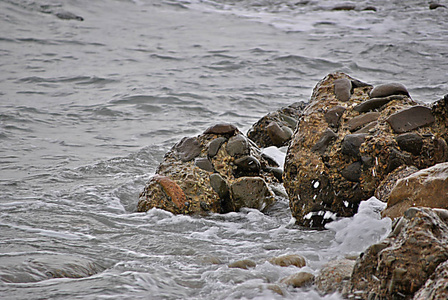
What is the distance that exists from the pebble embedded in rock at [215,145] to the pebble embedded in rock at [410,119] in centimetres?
154

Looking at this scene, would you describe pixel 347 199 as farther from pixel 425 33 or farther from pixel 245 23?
pixel 245 23

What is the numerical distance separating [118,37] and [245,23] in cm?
445

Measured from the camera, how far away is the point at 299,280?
2816mm

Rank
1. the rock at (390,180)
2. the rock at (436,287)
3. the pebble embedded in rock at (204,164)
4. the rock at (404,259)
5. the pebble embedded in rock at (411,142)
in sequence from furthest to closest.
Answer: the pebble embedded in rock at (204,164), the pebble embedded in rock at (411,142), the rock at (390,180), the rock at (404,259), the rock at (436,287)

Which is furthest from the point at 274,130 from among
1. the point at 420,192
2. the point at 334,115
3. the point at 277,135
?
the point at 420,192

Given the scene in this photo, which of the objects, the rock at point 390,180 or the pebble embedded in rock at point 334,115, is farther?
the pebble embedded in rock at point 334,115

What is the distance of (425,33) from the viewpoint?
13.5 meters

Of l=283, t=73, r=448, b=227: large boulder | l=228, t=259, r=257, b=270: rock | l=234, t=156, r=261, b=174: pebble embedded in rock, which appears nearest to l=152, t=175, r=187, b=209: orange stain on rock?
l=234, t=156, r=261, b=174: pebble embedded in rock

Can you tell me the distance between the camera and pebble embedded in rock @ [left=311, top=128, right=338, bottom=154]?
3.90 metres

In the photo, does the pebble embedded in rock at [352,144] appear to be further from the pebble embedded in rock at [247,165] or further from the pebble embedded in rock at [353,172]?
the pebble embedded in rock at [247,165]

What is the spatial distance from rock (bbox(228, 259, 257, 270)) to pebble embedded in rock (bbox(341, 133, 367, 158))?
1.22 metres

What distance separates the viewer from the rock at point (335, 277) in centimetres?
263

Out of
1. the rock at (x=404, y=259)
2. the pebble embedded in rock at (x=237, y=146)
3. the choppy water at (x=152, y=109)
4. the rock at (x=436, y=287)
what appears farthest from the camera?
the pebble embedded in rock at (x=237, y=146)

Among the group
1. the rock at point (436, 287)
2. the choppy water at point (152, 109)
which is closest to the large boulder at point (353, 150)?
the choppy water at point (152, 109)
